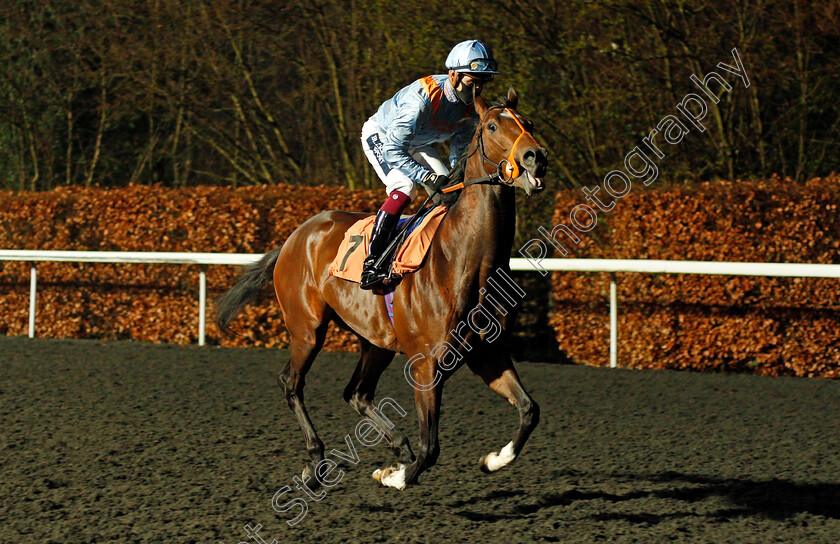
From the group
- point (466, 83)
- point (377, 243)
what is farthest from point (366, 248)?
point (466, 83)

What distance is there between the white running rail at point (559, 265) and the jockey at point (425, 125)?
10.1 feet

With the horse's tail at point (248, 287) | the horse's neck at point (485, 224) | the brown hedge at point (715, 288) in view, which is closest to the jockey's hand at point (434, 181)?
the horse's neck at point (485, 224)

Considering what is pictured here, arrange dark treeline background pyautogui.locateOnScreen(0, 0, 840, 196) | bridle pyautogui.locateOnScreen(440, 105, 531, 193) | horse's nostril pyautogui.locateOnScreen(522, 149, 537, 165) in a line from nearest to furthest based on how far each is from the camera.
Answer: horse's nostril pyautogui.locateOnScreen(522, 149, 537, 165)
bridle pyautogui.locateOnScreen(440, 105, 531, 193)
dark treeline background pyautogui.locateOnScreen(0, 0, 840, 196)

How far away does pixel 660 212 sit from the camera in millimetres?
7926

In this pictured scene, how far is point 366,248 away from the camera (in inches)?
173

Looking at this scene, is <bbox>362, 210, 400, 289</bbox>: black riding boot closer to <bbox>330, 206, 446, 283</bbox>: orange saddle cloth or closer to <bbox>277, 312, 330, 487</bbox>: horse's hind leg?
<bbox>330, 206, 446, 283</bbox>: orange saddle cloth

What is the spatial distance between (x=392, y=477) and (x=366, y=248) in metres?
1.10

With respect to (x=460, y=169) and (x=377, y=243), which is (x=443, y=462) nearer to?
(x=377, y=243)

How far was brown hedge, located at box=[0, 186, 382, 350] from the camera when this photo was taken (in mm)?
9281

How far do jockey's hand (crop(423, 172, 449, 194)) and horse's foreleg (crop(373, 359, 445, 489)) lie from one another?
77 cm

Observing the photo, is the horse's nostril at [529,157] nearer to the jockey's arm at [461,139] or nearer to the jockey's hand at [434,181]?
the jockey's hand at [434,181]

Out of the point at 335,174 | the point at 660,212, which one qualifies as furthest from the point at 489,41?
the point at 335,174

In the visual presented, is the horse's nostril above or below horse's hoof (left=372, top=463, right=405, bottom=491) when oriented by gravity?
above

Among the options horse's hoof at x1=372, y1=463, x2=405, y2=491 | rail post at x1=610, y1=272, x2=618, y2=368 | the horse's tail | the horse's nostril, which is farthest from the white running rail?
the horse's nostril
